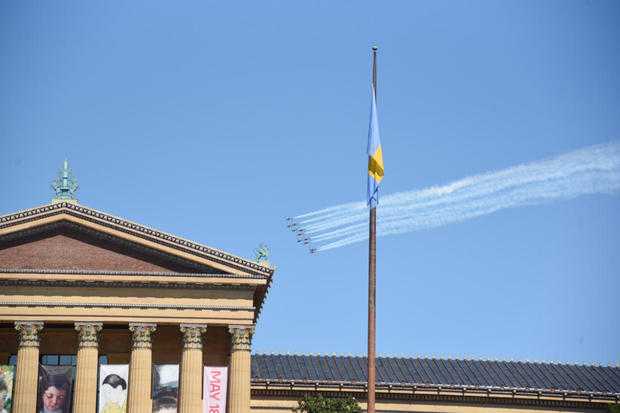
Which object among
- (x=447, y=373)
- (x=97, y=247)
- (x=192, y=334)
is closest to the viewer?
(x=192, y=334)

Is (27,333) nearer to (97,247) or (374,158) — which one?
(97,247)

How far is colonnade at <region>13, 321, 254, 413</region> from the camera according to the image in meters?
76.9

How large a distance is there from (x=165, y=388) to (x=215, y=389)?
3.01 meters

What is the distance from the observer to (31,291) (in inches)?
3081

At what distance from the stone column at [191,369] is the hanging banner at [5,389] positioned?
1000cm

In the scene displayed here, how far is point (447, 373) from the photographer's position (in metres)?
91.1

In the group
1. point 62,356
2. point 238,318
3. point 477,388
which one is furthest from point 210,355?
point 477,388

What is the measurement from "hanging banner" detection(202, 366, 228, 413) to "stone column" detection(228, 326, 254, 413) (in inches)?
36.3

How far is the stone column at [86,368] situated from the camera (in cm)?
7694

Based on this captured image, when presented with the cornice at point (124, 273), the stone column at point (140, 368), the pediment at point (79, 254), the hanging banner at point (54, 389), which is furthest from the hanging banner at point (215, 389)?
the hanging banner at point (54, 389)

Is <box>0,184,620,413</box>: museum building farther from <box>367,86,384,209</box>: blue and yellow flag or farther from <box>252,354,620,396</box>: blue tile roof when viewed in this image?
<box>367,86,384,209</box>: blue and yellow flag

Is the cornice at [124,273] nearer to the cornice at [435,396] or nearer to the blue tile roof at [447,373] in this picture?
the cornice at [435,396]

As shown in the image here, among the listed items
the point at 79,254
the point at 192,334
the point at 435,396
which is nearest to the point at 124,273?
the point at 79,254

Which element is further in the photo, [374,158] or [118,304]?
[118,304]
